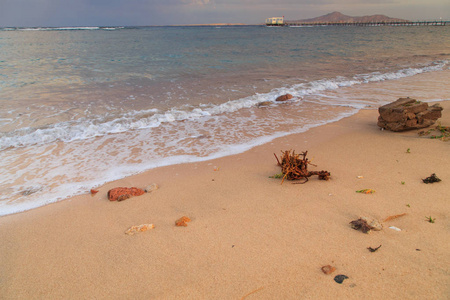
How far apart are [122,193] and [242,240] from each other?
1.84 metres

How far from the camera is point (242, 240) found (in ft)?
9.03

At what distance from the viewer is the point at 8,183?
13.8 feet

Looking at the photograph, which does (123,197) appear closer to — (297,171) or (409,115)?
(297,171)

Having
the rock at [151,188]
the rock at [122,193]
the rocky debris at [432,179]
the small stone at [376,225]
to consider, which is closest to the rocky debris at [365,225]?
the small stone at [376,225]

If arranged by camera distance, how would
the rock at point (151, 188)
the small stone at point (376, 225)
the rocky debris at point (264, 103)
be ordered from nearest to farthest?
the small stone at point (376, 225) < the rock at point (151, 188) < the rocky debris at point (264, 103)

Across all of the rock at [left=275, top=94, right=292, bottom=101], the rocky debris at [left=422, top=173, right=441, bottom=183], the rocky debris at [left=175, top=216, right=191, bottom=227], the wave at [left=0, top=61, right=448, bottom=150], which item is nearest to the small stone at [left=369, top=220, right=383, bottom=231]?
the rocky debris at [left=422, top=173, right=441, bottom=183]

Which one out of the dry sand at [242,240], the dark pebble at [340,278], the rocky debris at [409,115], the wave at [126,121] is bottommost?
the dry sand at [242,240]

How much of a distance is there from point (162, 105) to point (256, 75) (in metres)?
6.70

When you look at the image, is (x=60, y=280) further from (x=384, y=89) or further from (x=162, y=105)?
(x=384, y=89)

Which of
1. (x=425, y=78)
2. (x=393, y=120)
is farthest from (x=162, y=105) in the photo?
(x=425, y=78)

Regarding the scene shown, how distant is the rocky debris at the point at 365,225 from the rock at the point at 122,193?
104 inches

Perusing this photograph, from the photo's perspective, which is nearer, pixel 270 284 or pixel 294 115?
pixel 270 284

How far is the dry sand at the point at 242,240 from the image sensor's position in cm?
223

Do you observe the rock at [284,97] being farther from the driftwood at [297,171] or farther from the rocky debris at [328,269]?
the rocky debris at [328,269]
